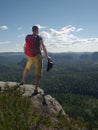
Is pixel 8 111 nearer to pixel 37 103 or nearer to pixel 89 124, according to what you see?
pixel 89 124

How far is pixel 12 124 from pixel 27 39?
6.22 meters

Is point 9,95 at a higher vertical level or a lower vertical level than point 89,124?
higher

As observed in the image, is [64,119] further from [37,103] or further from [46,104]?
[46,104]

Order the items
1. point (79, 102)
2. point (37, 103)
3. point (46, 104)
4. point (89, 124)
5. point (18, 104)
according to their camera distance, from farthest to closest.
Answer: point (79, 102) → point (46, 104) → point (37, 103) → point (89, 124) → point (18, 104)

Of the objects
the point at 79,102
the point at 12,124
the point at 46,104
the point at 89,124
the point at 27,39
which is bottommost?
the point at 79,102

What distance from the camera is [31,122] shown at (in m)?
3.63

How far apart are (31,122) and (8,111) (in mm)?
346

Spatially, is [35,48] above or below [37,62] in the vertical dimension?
above

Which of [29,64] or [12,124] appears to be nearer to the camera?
[12,124]

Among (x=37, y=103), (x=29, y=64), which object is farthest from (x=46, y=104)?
(x=29, y=64)

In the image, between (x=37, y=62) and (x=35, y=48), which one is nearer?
(x=35, y=48)

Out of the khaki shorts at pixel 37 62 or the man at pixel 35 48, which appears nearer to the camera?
the man at pixel 35 48

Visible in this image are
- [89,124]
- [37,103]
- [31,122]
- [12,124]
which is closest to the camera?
[12,124]

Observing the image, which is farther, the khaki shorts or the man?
the khaki shorts
